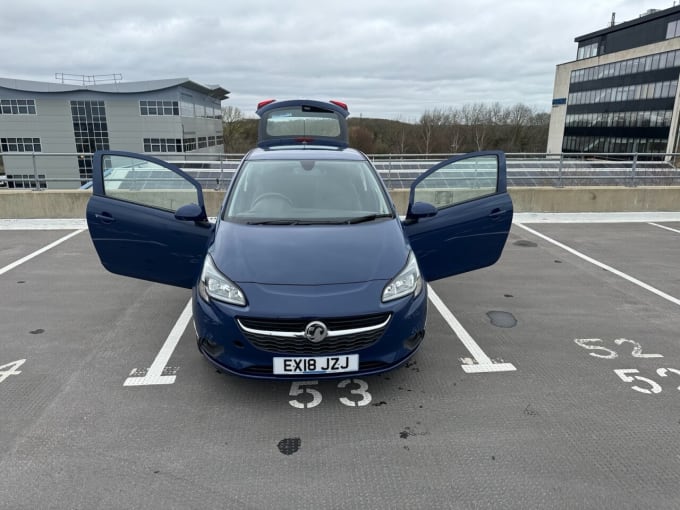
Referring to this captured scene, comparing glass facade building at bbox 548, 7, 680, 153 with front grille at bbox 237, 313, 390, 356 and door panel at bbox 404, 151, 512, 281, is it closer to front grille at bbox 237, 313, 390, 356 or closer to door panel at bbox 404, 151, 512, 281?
door panel at bbox 404, 151, 512, 281

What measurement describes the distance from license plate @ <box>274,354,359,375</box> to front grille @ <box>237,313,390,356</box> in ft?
0.13

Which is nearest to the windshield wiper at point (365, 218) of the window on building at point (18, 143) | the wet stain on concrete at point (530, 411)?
the wet stain on concrete at point (530, 411)

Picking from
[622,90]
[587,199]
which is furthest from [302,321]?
[622,90]

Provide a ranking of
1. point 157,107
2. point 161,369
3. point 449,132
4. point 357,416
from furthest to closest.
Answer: point 449,132 → point 157,107 → point 161,369 → point 357,416

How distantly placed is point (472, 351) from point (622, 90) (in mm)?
67265

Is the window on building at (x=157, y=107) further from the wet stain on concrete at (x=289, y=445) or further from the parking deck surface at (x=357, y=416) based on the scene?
the wet stain on concrete at (x=289, y=445)

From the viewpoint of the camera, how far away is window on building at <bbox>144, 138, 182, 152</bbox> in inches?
2196

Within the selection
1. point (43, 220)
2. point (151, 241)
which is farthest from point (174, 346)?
point (43, 220)

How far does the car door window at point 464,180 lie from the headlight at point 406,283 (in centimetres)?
128

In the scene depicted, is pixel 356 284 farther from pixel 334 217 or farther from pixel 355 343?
pixel 334 217

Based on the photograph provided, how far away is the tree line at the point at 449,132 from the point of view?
7125cm

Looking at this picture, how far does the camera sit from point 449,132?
243 feet

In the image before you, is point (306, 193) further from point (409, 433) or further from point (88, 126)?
point (88, 126)

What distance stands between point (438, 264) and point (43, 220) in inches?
320
